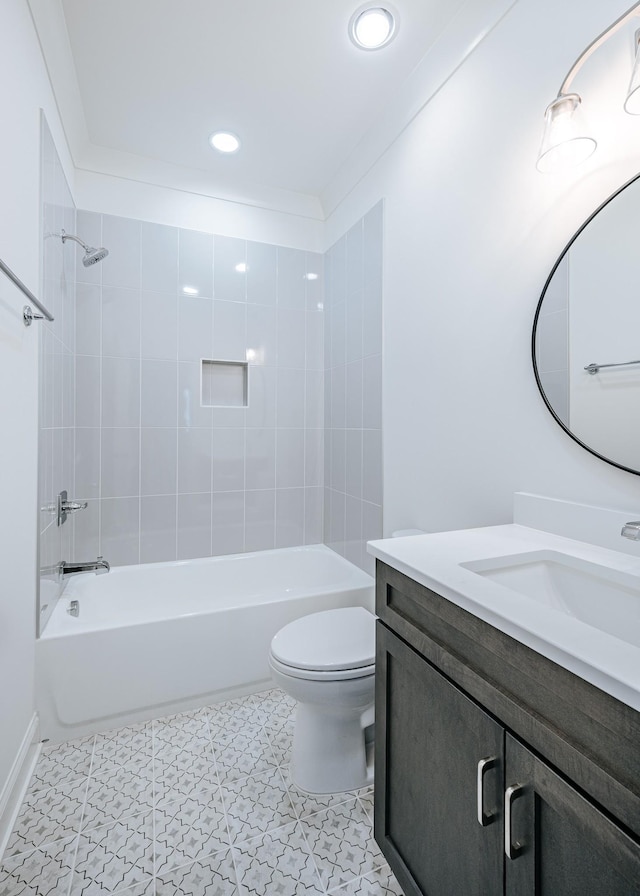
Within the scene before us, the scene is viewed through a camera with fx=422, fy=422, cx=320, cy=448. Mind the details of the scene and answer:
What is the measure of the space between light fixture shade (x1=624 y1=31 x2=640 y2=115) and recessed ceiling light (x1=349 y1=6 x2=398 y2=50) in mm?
1015

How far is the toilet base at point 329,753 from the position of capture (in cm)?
135

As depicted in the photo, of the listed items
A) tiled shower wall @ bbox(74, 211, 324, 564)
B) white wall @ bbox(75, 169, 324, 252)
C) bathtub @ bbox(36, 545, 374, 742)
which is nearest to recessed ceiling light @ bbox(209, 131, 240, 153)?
white wall @ bbox(75, 169, 324, 252)

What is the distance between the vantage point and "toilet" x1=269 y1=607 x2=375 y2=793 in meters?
1.30

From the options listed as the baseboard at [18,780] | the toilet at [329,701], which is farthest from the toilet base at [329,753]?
the baseboard at [18,780]

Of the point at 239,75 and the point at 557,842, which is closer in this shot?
the point at 557,842

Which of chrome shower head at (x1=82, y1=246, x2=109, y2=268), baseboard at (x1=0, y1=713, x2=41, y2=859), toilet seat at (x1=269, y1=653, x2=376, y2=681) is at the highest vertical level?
chrome shower head at (x1=82, y1=246, x2=109, y2=268)

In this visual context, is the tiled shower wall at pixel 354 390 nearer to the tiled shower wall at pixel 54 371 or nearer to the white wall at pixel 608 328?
the white wall at pixel 608 328

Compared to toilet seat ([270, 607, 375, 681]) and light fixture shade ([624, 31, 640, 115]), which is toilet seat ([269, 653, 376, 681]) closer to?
toilet seat ([270, 607, 375, 681])

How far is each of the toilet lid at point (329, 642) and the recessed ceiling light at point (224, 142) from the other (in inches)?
90.3

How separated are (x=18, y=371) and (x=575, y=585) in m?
1.66

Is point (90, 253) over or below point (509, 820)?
over

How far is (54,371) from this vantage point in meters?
1.78

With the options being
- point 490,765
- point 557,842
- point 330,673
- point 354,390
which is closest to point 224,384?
point 354,390

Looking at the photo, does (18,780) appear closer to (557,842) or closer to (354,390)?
(557,842)
